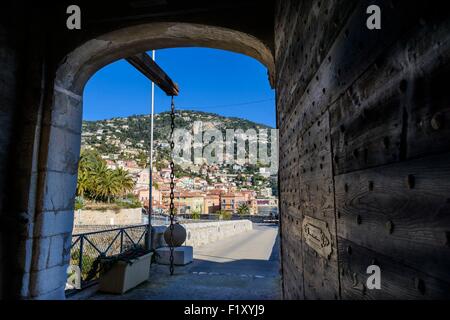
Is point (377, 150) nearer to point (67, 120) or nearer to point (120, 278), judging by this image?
point (67, 120)

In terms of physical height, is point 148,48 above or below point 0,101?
above

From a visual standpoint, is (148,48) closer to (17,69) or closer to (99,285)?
(17,69)

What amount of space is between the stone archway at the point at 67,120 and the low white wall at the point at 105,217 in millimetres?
22119

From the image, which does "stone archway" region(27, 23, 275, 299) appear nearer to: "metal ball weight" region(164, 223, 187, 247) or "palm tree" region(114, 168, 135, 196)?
"metal ball weight" region(164, 223, 187, 247)

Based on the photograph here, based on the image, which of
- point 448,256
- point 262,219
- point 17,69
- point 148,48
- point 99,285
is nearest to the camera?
point 448,256

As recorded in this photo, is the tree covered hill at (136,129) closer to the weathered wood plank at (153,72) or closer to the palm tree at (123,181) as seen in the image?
the palm tree at (123,181)

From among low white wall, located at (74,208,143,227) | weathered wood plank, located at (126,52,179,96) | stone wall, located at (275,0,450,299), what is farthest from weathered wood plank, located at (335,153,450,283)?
low white wall, located at (74,208,143,227)

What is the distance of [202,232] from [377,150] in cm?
1231

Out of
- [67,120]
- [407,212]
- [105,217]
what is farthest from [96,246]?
[105,217]

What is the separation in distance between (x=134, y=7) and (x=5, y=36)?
1.39m

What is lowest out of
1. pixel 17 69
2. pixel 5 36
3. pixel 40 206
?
pixel 40 206

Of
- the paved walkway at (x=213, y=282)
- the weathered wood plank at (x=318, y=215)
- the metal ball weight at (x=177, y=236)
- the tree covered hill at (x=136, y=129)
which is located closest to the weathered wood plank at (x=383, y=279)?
the weathered wood plank at (x=318, y=215)
